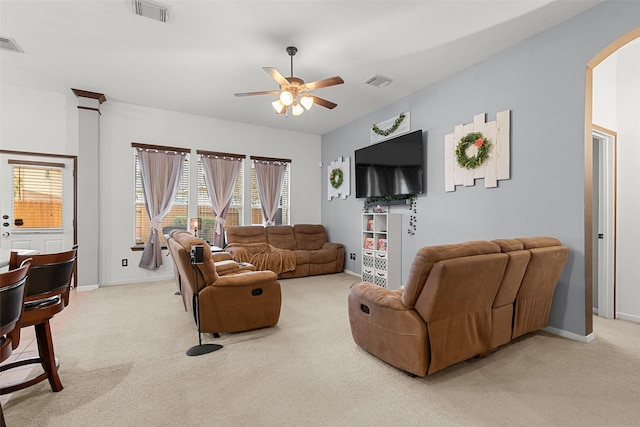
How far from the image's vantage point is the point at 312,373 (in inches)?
92.0

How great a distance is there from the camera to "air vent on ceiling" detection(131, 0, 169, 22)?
9.25 ft

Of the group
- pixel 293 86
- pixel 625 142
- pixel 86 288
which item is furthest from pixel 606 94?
pixel 86 288

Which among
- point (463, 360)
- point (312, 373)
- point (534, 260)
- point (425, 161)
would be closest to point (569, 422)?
point (463, 360)

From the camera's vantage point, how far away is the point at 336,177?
22.4 ft

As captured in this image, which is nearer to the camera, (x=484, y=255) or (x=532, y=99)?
(x=484, y=255)

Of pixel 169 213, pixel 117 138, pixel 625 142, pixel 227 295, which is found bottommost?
pixel 227 295

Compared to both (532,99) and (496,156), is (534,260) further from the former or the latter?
(532,99)

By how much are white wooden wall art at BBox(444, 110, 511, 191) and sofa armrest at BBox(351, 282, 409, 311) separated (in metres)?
2.11

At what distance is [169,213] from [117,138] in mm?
1564

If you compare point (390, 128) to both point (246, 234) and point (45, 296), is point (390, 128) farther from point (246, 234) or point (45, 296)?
point (45, 296)

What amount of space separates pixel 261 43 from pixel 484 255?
10.4 feet

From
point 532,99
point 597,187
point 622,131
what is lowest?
point 597,187

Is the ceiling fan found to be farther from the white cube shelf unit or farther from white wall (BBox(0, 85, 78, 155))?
white wall (BBox(0, 85, 78, 155))

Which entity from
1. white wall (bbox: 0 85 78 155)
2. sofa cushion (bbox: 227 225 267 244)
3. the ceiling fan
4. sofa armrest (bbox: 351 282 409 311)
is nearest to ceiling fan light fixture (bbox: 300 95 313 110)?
the ceiling fan
